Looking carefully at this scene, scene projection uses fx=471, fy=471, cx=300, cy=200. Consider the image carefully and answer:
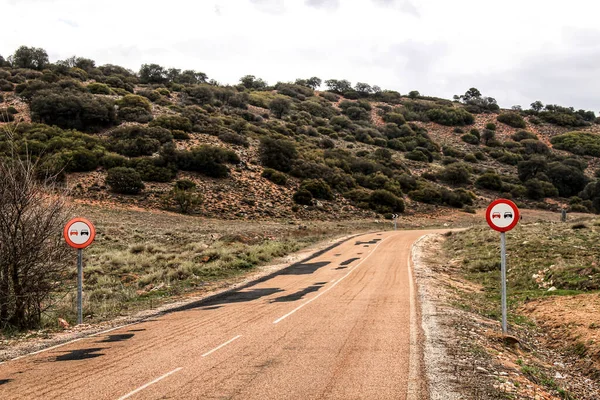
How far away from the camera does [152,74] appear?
292 feet

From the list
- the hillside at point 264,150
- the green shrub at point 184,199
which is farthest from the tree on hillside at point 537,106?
the green shrub at point 184,199

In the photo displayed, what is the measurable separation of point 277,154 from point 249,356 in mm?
49276

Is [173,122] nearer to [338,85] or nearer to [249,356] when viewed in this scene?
[249,356]

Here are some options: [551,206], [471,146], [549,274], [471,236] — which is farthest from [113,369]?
[471,146]

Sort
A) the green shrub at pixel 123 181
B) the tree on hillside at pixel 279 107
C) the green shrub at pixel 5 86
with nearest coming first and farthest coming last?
the green shrub at pixel 123 181, the green shrub at pixel 5 86, the tree on hillside at pixel 279 107

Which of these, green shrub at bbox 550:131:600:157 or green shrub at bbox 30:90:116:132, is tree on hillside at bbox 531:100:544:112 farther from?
green shrub at bbox 30:90:116:132

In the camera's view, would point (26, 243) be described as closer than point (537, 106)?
Yes

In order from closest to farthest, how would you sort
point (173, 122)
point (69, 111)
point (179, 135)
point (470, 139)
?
point (69, 111), point (179, 135), point (173, 122), point (470, 139)

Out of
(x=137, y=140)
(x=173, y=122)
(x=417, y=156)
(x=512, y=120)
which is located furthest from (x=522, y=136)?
(x=137, y=140)

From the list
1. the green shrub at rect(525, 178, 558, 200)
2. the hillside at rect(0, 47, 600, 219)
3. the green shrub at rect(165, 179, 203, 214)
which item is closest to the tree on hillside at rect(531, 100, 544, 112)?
the hillside at rect(0, 47, 600, 219)

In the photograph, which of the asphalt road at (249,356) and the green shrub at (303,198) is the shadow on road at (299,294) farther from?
the green shrub at (303,198)

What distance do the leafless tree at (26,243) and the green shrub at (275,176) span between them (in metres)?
41.0

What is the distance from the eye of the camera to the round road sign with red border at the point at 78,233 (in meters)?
10.4

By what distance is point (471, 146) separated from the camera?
90625mm
